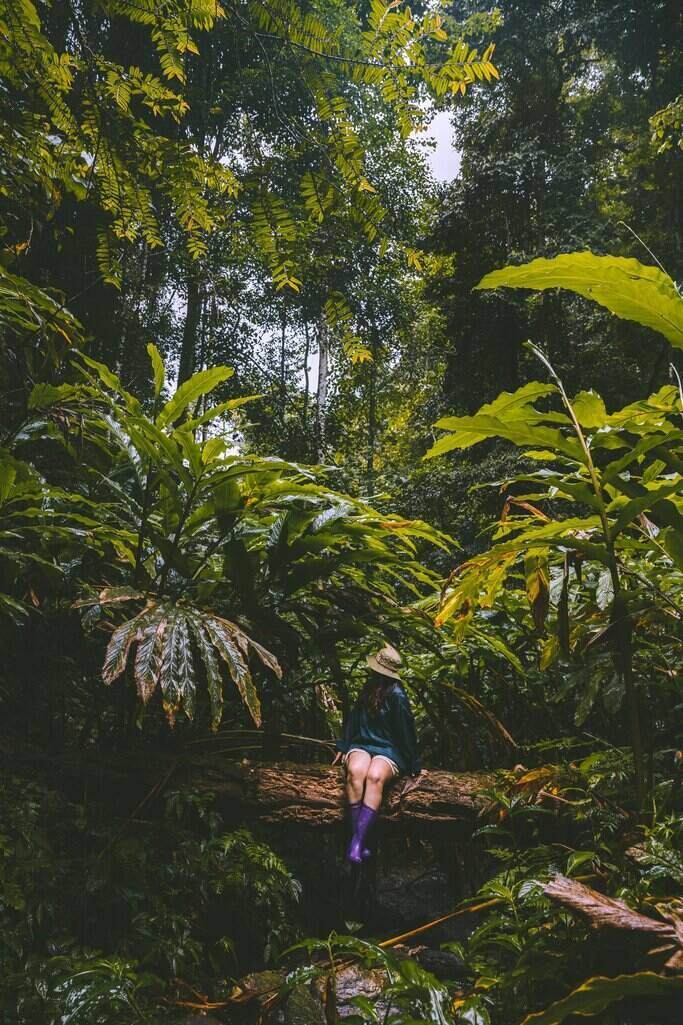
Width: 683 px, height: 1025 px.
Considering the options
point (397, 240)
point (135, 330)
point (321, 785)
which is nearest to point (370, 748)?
point (321, 785)

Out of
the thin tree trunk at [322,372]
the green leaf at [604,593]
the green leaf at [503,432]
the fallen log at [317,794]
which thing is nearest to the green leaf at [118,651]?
the fallen log at [317,794]

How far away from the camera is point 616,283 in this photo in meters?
1.45

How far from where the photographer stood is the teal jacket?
2967mm

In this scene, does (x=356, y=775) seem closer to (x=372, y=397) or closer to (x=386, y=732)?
(x=386, y=732)

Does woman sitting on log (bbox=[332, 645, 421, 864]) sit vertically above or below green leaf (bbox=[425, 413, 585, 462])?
below

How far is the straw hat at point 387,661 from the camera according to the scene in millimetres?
2934

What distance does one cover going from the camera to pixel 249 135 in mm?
1610

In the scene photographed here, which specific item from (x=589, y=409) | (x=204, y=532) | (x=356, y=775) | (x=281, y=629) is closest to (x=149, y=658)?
(x=281, y=629)

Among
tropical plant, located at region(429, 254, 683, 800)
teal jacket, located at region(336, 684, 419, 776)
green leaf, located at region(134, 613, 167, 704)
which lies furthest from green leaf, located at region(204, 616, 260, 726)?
teal jacket, located at region(336, 684, 419, 776)

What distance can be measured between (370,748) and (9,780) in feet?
4.88

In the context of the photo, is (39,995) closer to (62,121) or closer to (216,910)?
(216,910)

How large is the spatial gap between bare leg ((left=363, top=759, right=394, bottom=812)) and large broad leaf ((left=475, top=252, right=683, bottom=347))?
2.07 m

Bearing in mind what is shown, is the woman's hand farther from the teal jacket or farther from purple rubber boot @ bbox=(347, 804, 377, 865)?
purple rubber boot @ bbox=(347, 804, 377, 865)

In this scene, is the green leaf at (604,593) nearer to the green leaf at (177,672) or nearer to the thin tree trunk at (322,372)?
the green leaf at (177,672)
